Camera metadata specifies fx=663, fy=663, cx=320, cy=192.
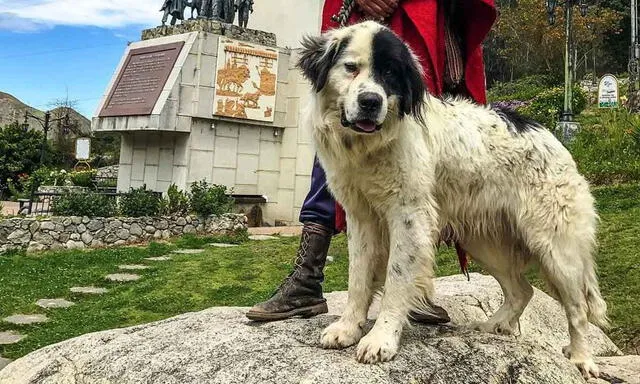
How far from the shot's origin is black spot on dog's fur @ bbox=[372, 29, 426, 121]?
8.91ft

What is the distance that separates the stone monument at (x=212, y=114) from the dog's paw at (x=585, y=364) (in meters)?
12.3

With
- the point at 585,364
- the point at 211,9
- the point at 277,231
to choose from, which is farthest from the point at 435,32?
the point at 211,9

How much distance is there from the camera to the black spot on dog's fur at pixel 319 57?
2.81 meters

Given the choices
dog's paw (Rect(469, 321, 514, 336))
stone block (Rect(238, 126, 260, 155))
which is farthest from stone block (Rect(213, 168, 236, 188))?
dog's paw (Rect(469, 321, 514, 336))

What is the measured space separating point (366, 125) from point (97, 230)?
11.2m

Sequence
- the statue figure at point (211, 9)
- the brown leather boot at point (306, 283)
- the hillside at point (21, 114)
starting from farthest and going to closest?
the hillside at point (21, 114) → the statue figure at point (211, 9) → the brown leather boot at point (306, 283)

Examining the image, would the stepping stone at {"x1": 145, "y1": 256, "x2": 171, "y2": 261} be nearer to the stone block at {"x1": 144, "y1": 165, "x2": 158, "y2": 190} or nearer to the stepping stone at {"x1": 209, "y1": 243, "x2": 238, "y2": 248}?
the stepping stone at {"x1": 209, "y1": 243, "x2": 238, "y2": 248}

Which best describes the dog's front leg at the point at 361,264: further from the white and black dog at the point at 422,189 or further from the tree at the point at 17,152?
the tree at the point at 17,152

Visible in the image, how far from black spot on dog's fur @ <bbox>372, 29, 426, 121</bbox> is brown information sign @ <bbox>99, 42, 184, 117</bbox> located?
1255 cm

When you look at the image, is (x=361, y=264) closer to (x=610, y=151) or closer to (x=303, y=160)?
(x=610, y=151)

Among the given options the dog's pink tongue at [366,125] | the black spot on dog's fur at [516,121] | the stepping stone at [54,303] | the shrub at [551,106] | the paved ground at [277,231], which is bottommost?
the stepping stone at [54,303]

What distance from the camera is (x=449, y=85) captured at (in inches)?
146

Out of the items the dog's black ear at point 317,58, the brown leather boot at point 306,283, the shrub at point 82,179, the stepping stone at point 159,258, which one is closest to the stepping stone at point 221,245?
the stepping stone at point 159,258

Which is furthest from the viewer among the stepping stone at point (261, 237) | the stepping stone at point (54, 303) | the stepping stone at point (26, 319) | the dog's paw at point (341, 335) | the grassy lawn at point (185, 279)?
the stepping stone at point (261, 237)
